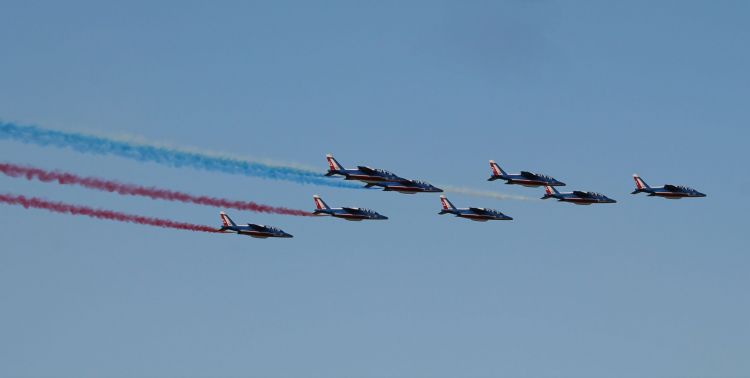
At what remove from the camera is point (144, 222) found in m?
123

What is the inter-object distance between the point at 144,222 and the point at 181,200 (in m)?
3.86

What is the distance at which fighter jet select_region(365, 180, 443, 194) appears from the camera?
14162 cm

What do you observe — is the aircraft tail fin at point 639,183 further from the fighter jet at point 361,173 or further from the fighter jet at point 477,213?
the fighter jet at point 361,173

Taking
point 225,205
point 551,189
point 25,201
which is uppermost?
point 551,189

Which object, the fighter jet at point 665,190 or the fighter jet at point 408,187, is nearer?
the fighter jet at point 408,187

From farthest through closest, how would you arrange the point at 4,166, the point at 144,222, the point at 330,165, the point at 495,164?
the point at 495,164 < the point at 330,165 < the point at 144,222 < the point at 4,166

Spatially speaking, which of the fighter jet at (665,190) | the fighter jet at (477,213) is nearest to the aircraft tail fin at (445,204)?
the fighter jet at (477,213)

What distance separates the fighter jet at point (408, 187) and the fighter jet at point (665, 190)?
992 inches

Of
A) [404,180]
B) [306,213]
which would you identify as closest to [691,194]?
[404,180]

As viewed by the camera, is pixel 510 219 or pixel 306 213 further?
pixel 510 219

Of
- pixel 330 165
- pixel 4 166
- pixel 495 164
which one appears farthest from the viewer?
pixel 495 164

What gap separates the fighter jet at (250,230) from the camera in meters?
142

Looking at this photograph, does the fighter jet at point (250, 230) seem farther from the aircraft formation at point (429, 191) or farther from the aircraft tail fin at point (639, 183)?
the aircraft tail fin at point (639, 183)

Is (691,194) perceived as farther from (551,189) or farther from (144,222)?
(144,222)
